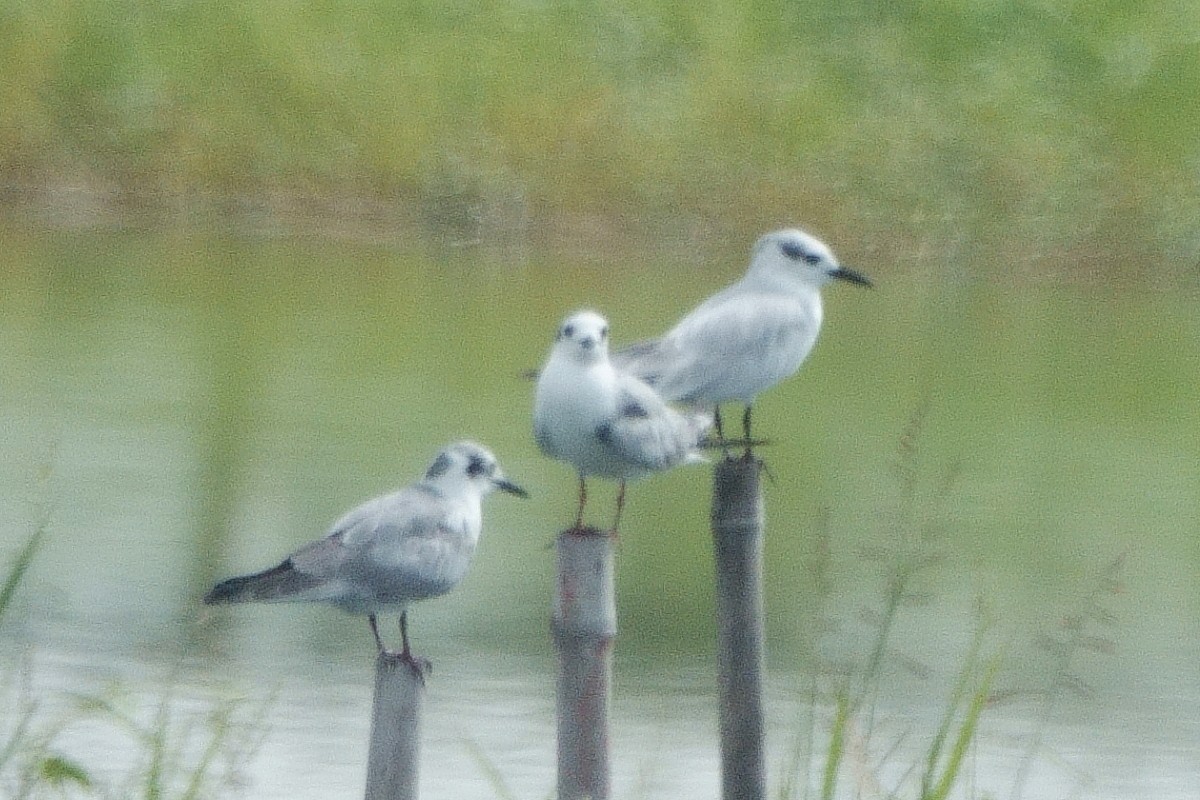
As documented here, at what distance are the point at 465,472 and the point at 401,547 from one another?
8.8 inches

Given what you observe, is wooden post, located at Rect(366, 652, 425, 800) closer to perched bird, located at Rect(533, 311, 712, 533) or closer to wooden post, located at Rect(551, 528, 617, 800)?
wooden post, located at Rect(551, 528, 617, 800)

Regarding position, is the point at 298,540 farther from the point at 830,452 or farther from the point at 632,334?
the point at 632,334

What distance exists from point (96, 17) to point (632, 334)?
635 cm

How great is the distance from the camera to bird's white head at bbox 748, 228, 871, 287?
436cm

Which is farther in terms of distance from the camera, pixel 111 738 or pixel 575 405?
pixel 111 738

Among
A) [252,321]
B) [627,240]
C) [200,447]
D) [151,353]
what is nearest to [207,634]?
[200,447]

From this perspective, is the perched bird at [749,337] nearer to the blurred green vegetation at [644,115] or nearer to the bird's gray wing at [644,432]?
the bird's gray wing at [644,432]

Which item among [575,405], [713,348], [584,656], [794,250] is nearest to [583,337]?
[575,405]

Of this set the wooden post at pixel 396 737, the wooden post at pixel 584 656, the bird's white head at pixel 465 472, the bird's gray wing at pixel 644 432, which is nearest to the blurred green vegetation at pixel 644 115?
the bird's white head at pixel 465 472

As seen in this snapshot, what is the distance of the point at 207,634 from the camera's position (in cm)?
669

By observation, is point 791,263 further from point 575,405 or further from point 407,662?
point 407,662

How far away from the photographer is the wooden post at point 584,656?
3408 millimetres

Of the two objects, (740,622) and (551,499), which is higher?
(551,499)

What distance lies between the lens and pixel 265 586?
3.59 m
